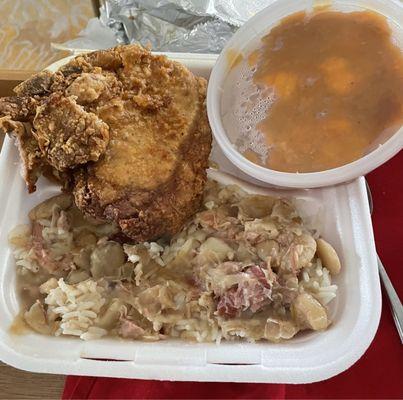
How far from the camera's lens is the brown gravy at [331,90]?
1.19 meters

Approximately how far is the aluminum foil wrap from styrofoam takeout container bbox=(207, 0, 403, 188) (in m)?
0.45

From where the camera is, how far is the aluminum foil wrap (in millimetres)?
1808

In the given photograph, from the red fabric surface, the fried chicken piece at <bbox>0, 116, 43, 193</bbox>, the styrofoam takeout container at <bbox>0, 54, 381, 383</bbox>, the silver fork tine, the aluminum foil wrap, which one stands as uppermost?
the fried chicken piece at <bbox>0, 116, 43, 193</bbox>

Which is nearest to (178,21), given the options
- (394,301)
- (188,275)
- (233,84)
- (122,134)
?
(233,84)

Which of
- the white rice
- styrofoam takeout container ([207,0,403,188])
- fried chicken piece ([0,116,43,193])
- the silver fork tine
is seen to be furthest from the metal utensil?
fried chicken piece ([0,116,43,193])

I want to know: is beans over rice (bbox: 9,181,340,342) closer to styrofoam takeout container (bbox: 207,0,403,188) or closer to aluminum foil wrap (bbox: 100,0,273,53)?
styrofoam takeout container (bbox: 207,0,403,188)

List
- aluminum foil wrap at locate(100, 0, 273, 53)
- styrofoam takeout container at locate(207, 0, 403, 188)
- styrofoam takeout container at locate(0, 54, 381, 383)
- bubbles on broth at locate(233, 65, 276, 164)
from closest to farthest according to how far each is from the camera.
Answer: styrofoam takeout container at locate(0, 54, 381, 383), styrofoam takeout container at locate(207, 0, 403, 188), bubbles on broth at locate(233, 65, 276, 164), aluminum foil wrap at locate(100, 0, 273, 53)

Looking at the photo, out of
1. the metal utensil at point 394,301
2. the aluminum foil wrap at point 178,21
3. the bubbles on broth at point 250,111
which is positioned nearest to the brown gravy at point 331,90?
the bubbles on broth at point 250,111

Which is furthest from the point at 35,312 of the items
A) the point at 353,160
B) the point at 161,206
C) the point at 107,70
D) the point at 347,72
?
the point at 347,72

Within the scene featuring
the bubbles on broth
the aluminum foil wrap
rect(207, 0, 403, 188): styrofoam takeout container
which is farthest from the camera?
the aluminum foil wrap

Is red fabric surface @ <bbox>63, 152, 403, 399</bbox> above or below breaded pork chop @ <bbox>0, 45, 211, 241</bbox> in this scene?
below

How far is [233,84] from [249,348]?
61 cm

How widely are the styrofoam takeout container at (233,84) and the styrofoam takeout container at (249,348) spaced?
0.10 m

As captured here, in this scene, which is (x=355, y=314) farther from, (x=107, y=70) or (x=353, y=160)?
(x=107, y=70)
